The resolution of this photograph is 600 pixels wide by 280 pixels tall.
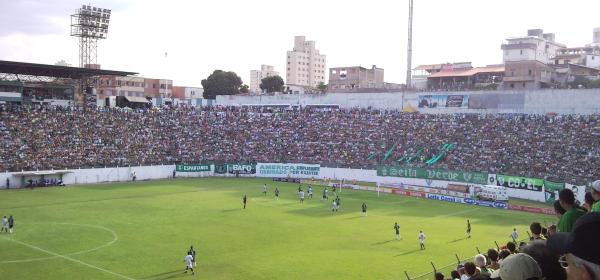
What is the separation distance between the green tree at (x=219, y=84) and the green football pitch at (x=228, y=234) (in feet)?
248

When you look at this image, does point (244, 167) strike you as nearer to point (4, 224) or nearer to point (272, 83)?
point (4, 224)

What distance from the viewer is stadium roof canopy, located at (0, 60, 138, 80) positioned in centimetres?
6769

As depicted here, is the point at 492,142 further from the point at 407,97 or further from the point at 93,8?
the point at 93,8

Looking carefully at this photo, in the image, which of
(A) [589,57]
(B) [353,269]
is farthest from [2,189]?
(A) [589,57]

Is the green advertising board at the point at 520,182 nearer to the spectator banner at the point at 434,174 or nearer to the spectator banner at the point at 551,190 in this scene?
the spectator banner at the point at 551,190

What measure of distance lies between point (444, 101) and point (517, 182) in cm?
2605

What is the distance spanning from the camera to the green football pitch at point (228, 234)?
30719 mm

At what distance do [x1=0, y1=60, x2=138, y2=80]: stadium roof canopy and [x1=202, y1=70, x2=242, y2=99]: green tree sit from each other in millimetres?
58902

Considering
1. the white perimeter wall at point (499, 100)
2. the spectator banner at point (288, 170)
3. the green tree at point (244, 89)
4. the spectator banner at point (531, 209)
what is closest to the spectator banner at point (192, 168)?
the spectator banner at point (288, 170)

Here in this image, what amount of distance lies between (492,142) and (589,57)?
2359 inches

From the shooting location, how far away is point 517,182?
201ft

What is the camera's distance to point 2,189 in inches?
2343

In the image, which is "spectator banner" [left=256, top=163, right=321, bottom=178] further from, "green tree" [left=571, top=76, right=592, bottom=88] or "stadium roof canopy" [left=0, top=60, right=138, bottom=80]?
"green tree" [left=571, top=76, right=592, bottom=88]

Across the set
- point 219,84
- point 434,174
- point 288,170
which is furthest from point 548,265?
point 219,84
